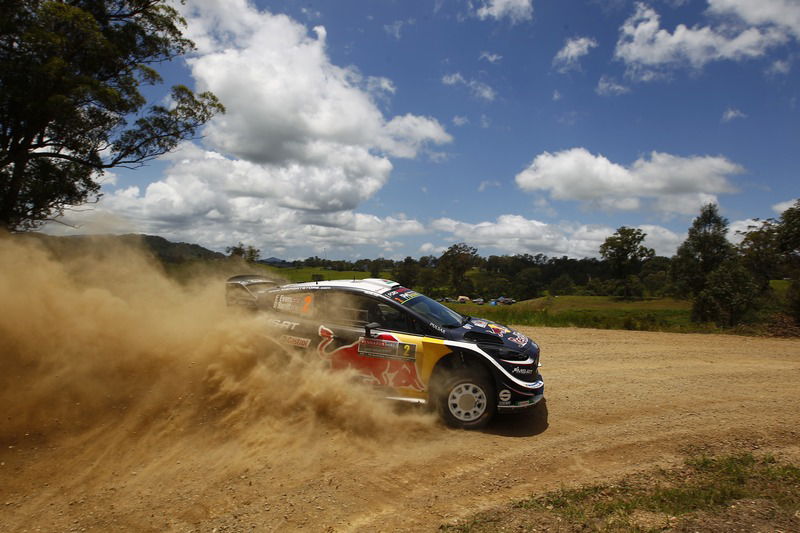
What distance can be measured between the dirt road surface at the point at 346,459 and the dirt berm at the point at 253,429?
0.8 inches

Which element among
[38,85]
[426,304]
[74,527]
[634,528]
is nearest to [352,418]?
[426,304]

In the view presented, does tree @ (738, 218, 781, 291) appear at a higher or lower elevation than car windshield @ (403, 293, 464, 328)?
higher

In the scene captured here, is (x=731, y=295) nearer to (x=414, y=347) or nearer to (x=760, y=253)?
(x=760, y=253)

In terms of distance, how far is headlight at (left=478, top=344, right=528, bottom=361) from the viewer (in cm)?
527

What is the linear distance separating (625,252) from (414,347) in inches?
2845

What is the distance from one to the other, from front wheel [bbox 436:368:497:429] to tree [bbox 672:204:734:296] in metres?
51.0

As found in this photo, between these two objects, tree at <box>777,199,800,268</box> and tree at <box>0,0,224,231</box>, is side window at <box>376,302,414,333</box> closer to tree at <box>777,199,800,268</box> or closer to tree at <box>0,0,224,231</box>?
tree at <box>0,0,224,231</box>

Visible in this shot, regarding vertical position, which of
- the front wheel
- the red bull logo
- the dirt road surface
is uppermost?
the red bull logo

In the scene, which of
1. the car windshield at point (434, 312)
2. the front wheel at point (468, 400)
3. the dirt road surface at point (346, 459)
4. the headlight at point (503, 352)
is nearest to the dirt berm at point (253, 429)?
the dirt road surface at point (346, 459)

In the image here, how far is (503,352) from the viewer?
5309 mm

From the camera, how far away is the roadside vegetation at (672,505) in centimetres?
307

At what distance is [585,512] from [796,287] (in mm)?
17512

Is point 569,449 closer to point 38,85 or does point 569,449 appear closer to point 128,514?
point 128,514

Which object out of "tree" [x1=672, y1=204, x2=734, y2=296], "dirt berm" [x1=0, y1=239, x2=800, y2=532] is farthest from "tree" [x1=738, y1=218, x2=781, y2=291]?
"dirt berm" [x1=0, y1=239, x2=800, y2=532]
